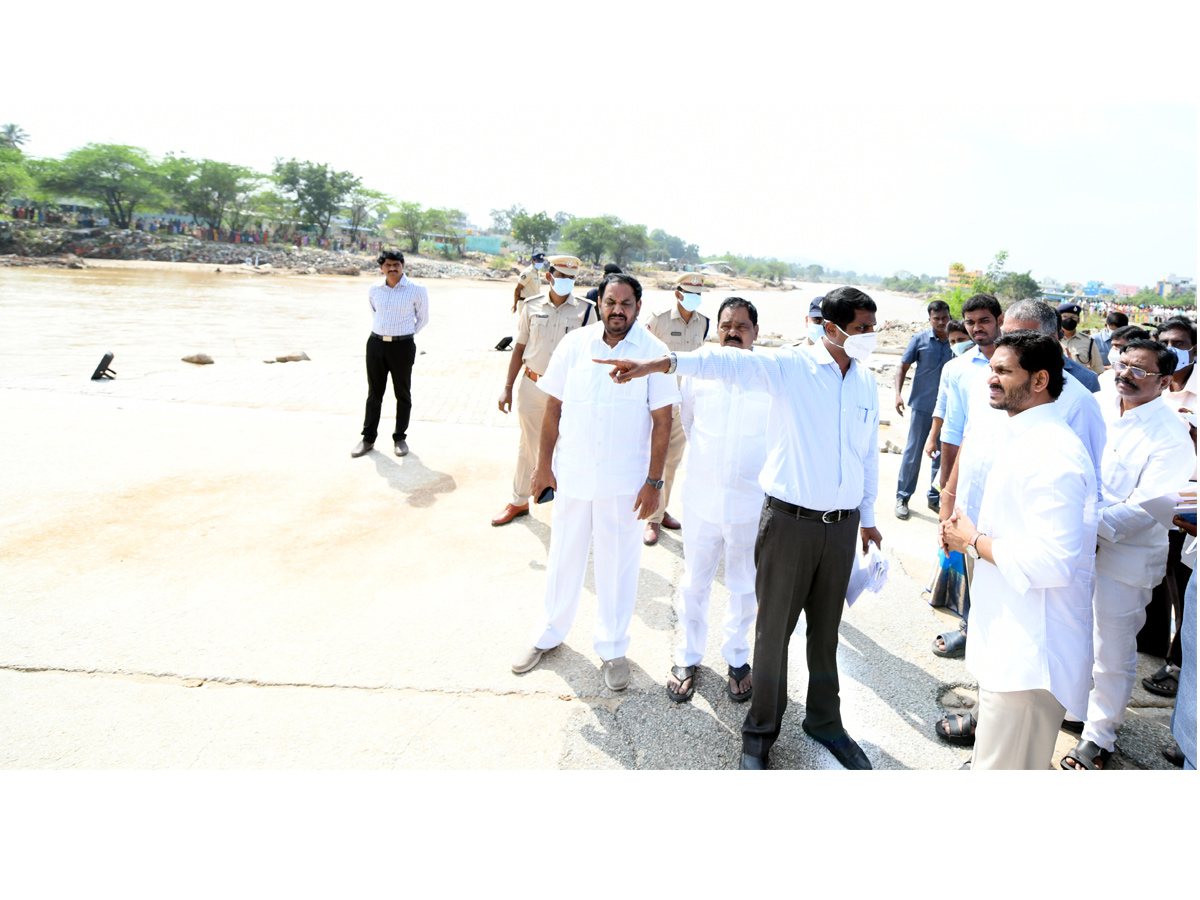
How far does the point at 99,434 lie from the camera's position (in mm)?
6238

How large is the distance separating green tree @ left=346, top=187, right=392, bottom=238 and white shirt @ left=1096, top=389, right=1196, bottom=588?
69931 millimetres

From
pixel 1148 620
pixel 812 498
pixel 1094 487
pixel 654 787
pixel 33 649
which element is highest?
pixel 1094 487

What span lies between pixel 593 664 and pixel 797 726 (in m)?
0.97

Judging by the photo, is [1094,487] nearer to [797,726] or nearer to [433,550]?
[797,726]

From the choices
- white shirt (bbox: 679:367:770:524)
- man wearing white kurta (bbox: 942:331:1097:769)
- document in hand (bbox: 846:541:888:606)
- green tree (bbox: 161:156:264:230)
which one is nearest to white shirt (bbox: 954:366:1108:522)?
document in hand (bbox: 846:541:888:606)

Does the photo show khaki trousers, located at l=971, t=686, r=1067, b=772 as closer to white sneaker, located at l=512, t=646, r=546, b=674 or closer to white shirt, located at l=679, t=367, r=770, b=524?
white shirt, located at l=679, t=367, r=770, b=524

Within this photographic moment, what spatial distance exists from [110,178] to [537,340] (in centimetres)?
5946

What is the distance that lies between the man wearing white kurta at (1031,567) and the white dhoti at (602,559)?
4.68ft

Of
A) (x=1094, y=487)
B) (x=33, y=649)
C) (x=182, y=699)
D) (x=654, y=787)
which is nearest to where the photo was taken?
(x=1094, y=487)

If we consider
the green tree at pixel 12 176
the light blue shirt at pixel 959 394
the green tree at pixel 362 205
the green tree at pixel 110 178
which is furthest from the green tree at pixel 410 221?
the light blue shirt at pixel 959 394

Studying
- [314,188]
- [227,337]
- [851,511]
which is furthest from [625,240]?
[851,511]

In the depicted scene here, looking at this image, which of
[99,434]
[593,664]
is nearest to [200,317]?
[99,434]

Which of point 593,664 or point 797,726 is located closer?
point 797,726

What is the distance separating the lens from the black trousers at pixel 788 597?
2.50 meters
